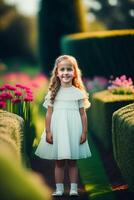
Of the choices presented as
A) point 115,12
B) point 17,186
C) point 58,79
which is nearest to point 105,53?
point 58,79

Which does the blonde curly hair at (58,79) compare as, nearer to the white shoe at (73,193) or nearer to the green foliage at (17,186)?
the white shoe at (73,193)

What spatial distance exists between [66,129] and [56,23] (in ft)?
46.0

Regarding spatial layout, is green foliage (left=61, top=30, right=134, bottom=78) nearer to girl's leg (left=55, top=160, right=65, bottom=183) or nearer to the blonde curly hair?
the blonde curly hair

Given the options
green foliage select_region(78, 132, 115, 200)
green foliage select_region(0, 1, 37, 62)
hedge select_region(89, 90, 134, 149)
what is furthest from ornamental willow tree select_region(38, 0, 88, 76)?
green foliage select_region(0, 1, 37, 62)

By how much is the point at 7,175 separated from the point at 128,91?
6457 millimetres

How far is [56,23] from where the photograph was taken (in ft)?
65.8

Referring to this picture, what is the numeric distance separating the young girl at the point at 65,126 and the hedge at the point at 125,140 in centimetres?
39

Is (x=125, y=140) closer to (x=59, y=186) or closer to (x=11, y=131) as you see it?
(x=59, y=186)

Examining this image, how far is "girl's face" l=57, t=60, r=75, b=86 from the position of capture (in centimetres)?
635

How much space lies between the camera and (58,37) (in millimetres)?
20234

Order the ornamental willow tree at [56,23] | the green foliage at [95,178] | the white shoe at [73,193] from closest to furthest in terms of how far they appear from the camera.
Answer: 1. the white shoe at [73,193]
2. the green foliage at [95,178]
3. the ornamental willow tree at [56,23]

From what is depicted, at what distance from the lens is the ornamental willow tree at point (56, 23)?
1981 cm

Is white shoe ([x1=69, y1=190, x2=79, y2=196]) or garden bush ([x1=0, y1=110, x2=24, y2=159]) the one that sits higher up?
garden bush ([x1=0, y1=110, x2=24, y2=159])

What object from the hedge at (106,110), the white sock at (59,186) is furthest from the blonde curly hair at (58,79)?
the hedge at (106,110)
